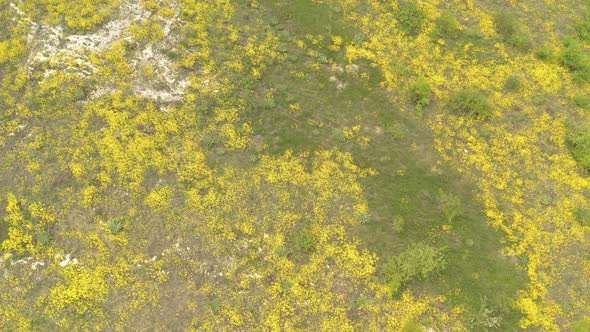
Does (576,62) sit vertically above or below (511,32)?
below

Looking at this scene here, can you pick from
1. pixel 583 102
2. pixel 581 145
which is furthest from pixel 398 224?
pixel 583 102

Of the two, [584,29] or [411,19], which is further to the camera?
[584,29]

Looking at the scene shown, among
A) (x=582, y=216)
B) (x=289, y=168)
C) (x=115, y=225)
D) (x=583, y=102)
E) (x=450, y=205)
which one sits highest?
(x=583, y=102)

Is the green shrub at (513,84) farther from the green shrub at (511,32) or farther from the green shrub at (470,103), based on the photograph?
the green shrub at (511,32)

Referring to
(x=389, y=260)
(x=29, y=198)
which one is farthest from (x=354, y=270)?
(x=29, y=198)

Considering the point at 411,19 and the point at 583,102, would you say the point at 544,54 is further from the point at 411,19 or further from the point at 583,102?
the point at 411,19

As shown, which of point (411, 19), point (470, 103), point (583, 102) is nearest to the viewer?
point (470, 103)

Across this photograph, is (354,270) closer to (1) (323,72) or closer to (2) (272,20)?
(1) (323,72)
